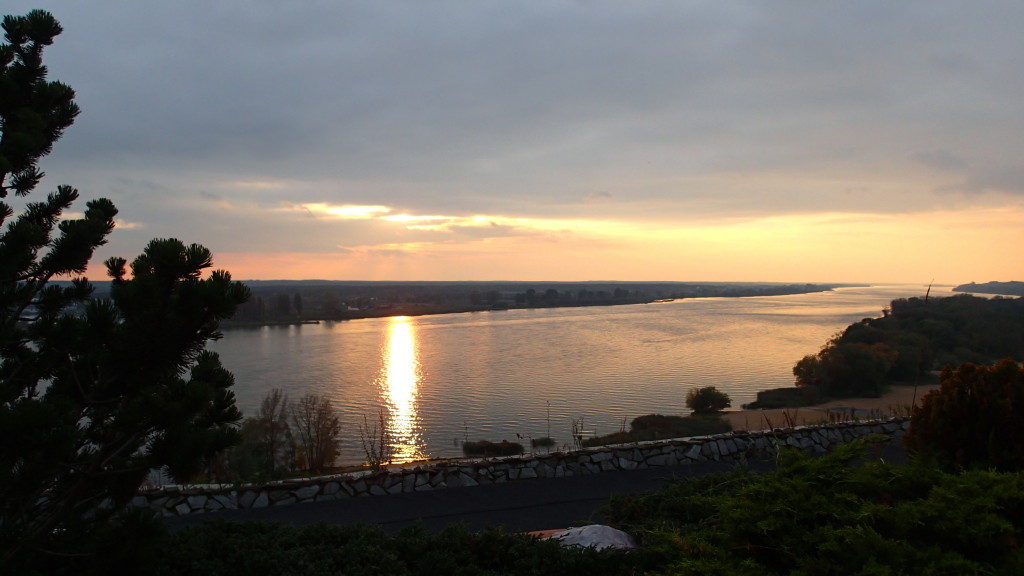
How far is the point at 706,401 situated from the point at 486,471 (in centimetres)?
1631

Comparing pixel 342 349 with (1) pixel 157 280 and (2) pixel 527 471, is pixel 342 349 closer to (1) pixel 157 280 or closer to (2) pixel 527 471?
(2) pixel 527 471

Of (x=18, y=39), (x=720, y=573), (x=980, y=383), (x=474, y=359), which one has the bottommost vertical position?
(x=474, y=359)

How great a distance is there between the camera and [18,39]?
4.15m

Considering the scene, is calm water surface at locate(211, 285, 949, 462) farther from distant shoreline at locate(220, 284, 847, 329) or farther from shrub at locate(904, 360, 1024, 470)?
shrub at locate(904, 360, 1024, 470)

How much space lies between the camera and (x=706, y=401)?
2133cm

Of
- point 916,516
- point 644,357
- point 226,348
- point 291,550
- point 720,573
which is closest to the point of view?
point 720,573

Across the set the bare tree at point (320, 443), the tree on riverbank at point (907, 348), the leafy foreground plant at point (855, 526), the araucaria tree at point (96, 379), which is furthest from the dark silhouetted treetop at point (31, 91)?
the tree on riverbank at point (907, 348)

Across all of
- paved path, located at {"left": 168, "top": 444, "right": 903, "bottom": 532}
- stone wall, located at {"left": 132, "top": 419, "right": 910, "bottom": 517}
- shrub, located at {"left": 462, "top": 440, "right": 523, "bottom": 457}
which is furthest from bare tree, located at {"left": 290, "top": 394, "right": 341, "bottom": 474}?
paved path, located at {"left": 168, "top": 444, "right": 903, "bottom": 532}

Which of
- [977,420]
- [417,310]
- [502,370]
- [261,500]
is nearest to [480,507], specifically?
[261,500]

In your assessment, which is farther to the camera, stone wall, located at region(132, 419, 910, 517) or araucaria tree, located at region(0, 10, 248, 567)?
stone wall, located at region(132, 419, 910, 517)

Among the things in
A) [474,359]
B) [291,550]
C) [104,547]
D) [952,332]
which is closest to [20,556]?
[104,547]

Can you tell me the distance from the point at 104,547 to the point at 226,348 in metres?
37.9

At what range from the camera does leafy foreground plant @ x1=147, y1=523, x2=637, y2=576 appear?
3268 millimetres

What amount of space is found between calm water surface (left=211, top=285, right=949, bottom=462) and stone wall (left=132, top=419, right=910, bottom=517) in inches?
269
